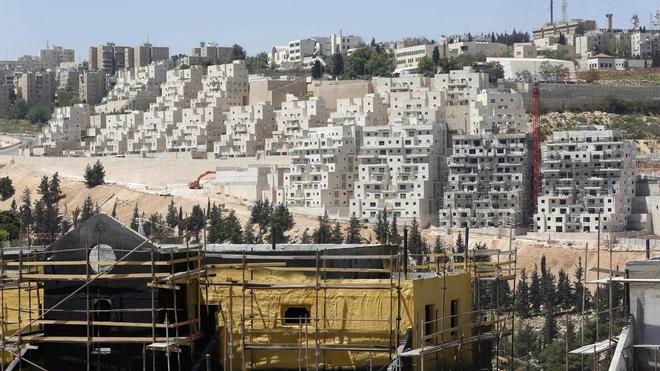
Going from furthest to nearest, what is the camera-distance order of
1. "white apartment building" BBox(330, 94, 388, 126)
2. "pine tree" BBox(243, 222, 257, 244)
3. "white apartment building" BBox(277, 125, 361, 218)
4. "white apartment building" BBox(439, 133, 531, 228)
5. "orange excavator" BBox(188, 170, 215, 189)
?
"white apartment building" BBox(330, 94, 388, 126), "orange excavator" BBox(188, 170, 215, 189), "white apartment building" BBox(277, 125, 361, 218), "white apartment building" BBox(439, 133, 531, 228), "pine tree" BBox(243, 222, 257, 244)

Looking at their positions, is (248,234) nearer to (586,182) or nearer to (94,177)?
(586,182)

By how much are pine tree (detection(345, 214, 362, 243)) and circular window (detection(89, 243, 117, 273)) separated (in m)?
41.6

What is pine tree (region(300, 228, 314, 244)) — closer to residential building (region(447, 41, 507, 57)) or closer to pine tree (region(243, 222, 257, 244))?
pine tree (region(243, 222, 257, 244))

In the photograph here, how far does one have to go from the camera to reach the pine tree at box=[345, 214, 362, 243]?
181 feet

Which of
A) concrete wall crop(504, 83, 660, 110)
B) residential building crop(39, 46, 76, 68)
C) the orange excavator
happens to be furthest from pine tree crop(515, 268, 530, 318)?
residential building crop(39, 46, 76, 68)

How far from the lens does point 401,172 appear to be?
66375mm

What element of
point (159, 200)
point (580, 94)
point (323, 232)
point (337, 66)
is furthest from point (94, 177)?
point (323, 232)

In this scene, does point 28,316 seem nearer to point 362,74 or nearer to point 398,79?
point 398,79

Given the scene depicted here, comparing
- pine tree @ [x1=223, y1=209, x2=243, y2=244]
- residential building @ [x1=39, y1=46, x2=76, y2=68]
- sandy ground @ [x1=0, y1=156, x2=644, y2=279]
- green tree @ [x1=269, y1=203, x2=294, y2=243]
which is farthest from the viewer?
residential building @ [x1=39, y1=46, x2=76, y2=68]

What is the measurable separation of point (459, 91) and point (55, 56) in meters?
71.1

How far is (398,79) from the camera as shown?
77938mm

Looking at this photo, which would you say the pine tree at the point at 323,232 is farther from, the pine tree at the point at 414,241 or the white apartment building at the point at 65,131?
the white apartment building at the point at 65,131

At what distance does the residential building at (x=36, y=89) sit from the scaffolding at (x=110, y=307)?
326 ft

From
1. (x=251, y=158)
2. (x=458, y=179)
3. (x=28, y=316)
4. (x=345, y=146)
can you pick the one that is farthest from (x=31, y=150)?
(x=28, y=316)
